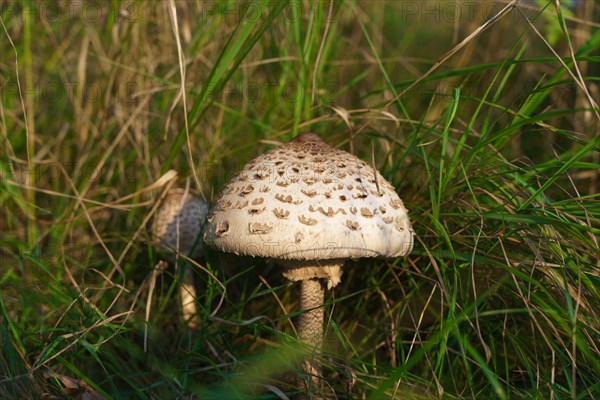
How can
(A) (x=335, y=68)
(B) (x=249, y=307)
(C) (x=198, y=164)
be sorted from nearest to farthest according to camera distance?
(B) (x=249, y=307), (C) (x=198, y=164), (A) (x=335, y=68)

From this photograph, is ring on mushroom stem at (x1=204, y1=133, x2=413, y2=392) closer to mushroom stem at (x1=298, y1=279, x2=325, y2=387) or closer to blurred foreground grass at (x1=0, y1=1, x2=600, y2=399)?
mushroom stem at (x1=298, y1=279, x2=325, y2=387)

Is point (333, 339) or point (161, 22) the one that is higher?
point (161, 22)

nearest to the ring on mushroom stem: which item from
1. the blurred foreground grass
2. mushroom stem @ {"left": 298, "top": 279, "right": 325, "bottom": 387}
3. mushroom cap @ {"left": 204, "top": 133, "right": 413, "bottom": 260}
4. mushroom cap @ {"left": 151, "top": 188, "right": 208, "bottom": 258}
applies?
mushroom cap @ {"left": 204, "top": 133, "right": 413, "bottom": 260}

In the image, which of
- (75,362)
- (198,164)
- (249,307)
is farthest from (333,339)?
(198,164)

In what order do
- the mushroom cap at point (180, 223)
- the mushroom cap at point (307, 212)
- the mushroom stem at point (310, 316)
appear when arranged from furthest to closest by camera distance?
the mushroom cap at point (180, 223) < the mushroom stem at point (310, 316) < the mushroom cap at point (307, 212)

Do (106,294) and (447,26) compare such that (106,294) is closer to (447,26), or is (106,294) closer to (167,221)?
(167,221)

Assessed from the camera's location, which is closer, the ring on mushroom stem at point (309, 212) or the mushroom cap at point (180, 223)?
the ring on mushroom stem at point (309, 212)

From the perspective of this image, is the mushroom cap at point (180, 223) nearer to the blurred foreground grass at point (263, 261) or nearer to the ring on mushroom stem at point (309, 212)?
the blurred foreground grass at point (263, 261)

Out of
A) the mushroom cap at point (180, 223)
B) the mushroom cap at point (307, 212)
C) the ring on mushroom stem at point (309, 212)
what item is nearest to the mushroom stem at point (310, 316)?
the ring on mushroom stem at point (309, 212)
